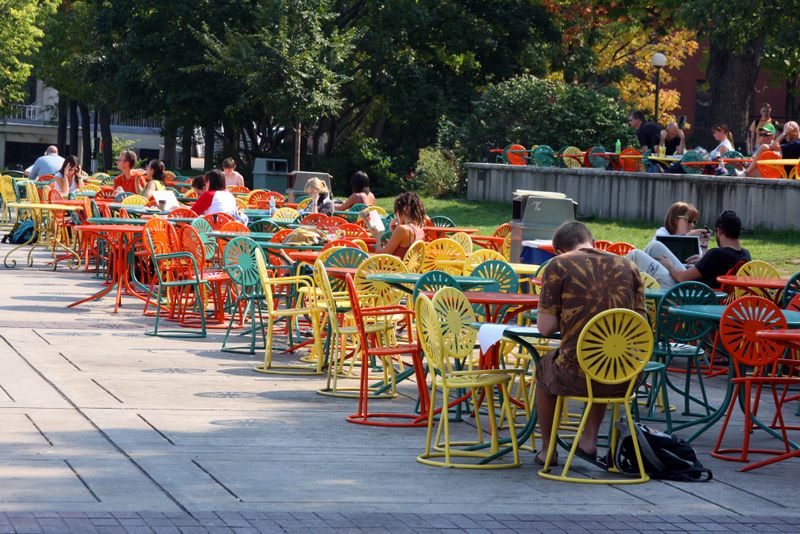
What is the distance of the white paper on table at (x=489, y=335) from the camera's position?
25.4ft

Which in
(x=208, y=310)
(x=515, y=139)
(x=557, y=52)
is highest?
(x=557, y=52)

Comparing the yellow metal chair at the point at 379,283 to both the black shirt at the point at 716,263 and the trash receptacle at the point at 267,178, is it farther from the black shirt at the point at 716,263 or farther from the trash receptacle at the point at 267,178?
the trash receptacle at the point at 267,178

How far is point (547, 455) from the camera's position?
772 cm

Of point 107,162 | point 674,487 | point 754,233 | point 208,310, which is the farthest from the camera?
point 107,162

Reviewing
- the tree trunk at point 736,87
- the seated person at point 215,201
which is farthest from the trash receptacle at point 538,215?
the tree trunk at point 736,87

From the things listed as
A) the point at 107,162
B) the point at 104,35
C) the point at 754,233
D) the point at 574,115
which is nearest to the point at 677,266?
the point at 754,233

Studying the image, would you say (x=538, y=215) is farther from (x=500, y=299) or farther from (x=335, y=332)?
(x=500, y=299)

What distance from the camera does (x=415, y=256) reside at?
39.2ft

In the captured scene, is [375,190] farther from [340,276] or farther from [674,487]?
[674,487]

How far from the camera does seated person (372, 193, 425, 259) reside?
482 inches

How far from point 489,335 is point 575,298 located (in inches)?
20.6

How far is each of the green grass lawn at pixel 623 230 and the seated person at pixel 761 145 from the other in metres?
1.48

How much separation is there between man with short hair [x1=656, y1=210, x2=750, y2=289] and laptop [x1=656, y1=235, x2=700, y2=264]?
116 centimetres

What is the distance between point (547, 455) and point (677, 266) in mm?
4816
